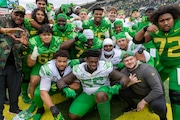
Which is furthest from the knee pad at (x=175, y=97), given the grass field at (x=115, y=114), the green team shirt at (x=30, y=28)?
the green team shirt at (x=30, y=28)

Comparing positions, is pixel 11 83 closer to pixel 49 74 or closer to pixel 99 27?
pixel 49 74

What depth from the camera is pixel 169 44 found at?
2518 mm

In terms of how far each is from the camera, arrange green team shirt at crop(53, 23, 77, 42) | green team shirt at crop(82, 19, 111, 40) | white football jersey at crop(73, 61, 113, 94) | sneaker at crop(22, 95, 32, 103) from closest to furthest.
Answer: white football jersey at crop(73, 61, 113, 94) → green team shirt at crop(53, 23, 77, 42) → sneaker at crop(22, 95, 32, 103) → green team shirt at crop(82, 19, 111, 40)

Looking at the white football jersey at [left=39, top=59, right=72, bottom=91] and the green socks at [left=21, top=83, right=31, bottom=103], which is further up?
the white football jersey at [left=39, top=59, right=72, bottom=91]

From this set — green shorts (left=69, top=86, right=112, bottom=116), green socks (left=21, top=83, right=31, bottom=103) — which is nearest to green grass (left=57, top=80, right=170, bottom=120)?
green shorts (left=69, top=86, right=112, bottom=116)

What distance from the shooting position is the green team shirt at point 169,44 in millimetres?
2467

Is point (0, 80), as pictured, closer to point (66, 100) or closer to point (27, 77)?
point (27, 77)

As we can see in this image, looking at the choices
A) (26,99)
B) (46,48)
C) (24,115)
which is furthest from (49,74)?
(26,99)

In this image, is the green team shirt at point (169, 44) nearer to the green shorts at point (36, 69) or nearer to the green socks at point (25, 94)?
the green shorts at point (36, 69)

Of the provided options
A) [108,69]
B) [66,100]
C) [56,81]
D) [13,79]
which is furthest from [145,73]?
[13,79]

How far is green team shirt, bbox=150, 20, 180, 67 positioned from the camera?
2.47 metres

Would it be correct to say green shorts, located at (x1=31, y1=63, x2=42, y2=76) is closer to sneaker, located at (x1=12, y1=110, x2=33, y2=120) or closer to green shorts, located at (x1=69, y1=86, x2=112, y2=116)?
sneaker, located at (x1=12, y1=110, x2=33, y2=120)

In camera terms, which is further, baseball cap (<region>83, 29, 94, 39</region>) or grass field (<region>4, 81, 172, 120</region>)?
baseball cap (<region>83, 29, 94, 39</region>)

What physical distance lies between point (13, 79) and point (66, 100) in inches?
38.4
